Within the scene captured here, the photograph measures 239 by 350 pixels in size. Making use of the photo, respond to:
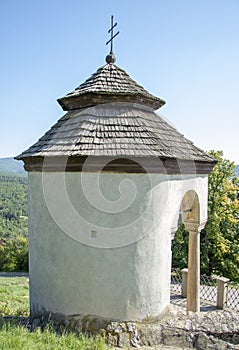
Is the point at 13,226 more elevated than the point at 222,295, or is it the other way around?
the point at 222,295

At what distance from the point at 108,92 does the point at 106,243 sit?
2.72m

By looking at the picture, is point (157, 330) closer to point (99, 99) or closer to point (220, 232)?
point (99, 99)

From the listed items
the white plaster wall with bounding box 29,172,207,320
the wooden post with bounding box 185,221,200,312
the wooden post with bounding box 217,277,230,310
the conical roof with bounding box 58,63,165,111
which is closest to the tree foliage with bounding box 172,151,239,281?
the wooden post with bounding box 217,277,230,310

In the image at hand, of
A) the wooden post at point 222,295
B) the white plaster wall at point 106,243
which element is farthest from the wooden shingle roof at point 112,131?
the wooden post at point 222,295

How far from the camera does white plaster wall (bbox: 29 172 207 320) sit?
16.6ft

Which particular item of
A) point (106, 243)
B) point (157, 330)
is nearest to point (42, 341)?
point (106, 243)

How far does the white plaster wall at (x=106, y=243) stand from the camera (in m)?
5.07

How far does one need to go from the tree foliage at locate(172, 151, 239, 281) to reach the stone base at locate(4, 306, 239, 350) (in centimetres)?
961

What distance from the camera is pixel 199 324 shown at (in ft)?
17.9

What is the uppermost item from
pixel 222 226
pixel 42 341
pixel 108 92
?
pixel 108 92

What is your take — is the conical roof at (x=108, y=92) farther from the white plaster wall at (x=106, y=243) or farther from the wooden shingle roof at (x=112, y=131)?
the white plaster wall at (x=106, y=243)

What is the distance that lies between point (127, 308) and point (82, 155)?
8.71 ft

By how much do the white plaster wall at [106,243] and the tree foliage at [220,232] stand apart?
10.4 meters

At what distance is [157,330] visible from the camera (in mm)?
5230
